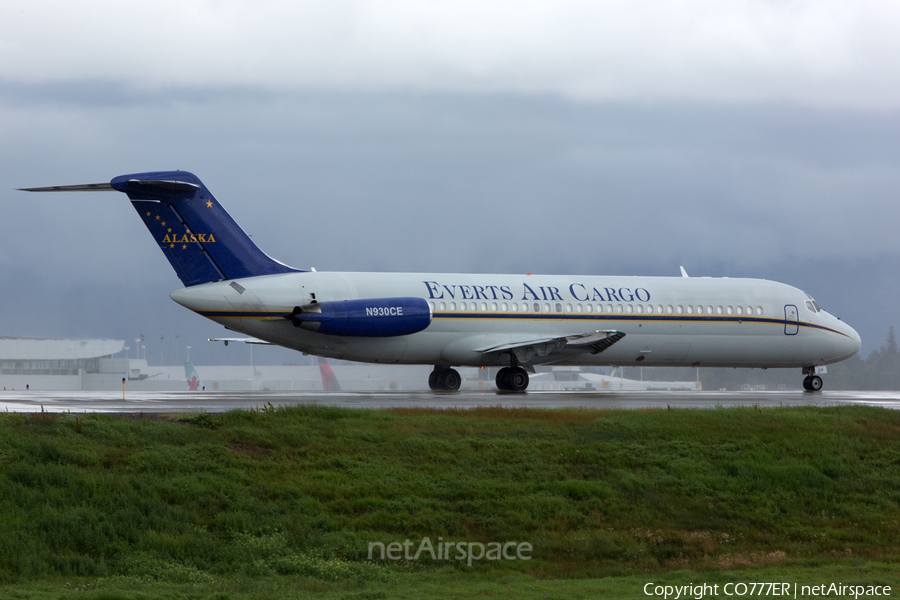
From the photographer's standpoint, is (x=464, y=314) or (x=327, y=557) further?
(x=464, y=314)

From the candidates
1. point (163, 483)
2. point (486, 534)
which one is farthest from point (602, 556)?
point (163, 483)

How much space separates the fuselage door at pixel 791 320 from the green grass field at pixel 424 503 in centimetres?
1497

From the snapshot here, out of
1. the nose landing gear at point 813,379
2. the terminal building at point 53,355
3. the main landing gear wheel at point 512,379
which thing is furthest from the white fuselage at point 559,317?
the terminal building at point 53,355

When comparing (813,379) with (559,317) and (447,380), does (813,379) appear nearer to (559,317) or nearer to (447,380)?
(559,317)

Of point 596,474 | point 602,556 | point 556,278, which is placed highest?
point 556,278

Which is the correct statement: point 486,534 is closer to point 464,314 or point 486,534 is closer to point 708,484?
point 708,484

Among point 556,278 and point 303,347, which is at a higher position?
point 556,278

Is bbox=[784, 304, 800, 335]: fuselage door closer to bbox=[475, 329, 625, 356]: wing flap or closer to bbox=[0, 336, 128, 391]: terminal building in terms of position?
bbox=[475, 329, 625, 356]: wing flap

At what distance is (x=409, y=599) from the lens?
419 inches

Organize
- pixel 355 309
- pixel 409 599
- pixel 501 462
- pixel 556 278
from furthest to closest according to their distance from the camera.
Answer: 1. pixel 556 278
2. pixel 355 309
3. pixel 501 462
4. pixel 409 599

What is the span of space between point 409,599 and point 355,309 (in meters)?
18.0

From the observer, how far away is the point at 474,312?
30297mm

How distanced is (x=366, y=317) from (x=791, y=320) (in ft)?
54.9

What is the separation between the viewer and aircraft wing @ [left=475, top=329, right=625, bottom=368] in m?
29.5
